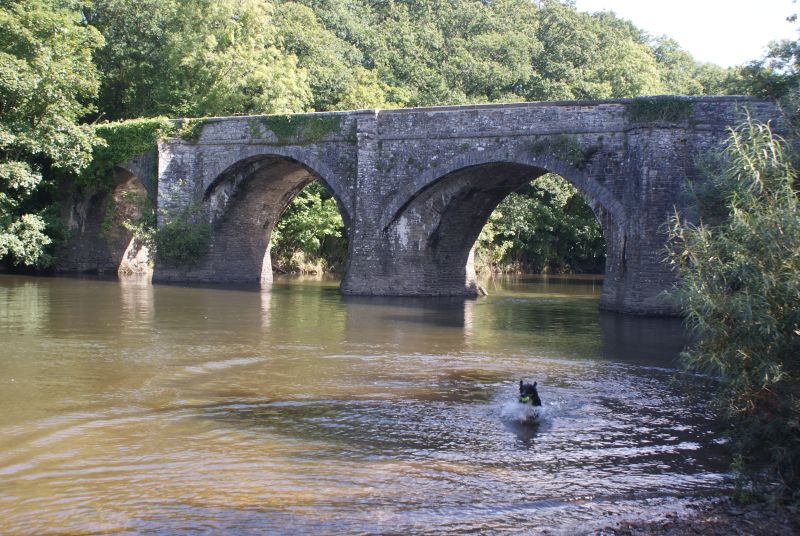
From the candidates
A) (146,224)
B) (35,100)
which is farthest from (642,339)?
(35,100)

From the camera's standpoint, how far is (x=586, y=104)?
2150cm

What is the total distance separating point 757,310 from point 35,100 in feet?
86.4

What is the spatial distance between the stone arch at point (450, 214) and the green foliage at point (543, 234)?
39.4 feet

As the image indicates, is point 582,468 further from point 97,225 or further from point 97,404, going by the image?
point 97,225

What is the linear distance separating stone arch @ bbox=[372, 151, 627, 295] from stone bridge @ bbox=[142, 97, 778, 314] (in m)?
0.04

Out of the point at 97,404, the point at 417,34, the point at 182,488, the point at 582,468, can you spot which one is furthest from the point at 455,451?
the point at 417,34

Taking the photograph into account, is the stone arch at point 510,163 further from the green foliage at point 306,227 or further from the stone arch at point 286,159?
the green foliage at point 306,227

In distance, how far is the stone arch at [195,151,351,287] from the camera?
2836cm

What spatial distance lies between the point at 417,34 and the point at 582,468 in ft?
144

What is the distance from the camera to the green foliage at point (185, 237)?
28.9 meters

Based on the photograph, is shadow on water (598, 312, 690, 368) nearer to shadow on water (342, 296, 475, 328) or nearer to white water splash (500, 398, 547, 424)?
shadow on water (342, 296, 475, 328)

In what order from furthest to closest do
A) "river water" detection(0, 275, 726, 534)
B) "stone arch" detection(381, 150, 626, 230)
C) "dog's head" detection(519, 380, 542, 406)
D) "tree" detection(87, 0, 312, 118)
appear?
"tree" detection(87, 0, 312, 118), "stone arch" detection(381, 150, 626, 230), "dog's head" detection(519, 380, 542, 406), "river water" detection(0, 275, 726, 534)

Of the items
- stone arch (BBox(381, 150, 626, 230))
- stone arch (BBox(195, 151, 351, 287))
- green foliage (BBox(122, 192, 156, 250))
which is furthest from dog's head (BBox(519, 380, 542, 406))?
green foliage (BBox(122, 192, 156, 250))

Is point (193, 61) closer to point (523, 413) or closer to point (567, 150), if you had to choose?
point (567, 150)
